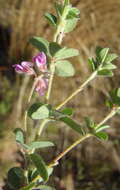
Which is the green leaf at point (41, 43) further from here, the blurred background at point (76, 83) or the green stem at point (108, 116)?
the blurred background at point (76, 83)

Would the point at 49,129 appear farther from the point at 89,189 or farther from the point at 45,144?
the point at 45,144

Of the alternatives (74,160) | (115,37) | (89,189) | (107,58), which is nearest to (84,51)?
A: (115,37)

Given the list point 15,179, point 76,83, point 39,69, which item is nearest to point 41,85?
point 39,69

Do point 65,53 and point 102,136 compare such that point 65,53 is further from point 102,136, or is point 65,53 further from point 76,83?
point 76,83

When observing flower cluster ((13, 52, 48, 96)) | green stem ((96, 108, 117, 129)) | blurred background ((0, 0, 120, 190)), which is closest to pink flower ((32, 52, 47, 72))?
flower cluster ((13, 52, 48, 96))

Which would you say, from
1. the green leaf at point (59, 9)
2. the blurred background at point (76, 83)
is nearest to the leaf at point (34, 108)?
the green leaf at point (59, 9)

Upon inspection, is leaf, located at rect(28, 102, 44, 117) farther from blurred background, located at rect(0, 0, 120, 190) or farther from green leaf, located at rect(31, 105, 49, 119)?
blurred background, located at rect(0, 0, 120, 190)
